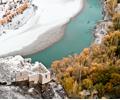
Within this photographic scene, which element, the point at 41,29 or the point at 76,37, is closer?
the point at 76,37

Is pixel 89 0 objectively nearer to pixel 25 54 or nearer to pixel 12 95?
pixel 25 54

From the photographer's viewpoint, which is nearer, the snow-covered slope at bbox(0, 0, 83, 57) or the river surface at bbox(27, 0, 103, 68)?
the river surface at bbox(27, 0, 103, 68)

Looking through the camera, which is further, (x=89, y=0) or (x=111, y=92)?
(x=89, y=0)

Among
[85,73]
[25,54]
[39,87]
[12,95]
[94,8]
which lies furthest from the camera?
[94,8]

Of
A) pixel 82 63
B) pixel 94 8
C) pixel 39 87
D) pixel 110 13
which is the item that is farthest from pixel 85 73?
pixel 94 8

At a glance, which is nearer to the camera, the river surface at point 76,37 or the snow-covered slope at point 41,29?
the river surface at point 76,37
